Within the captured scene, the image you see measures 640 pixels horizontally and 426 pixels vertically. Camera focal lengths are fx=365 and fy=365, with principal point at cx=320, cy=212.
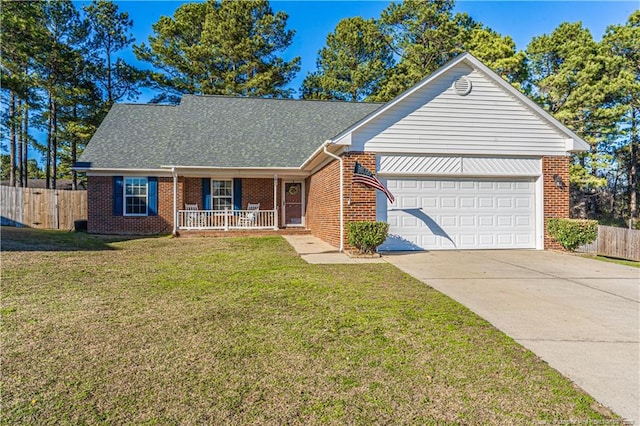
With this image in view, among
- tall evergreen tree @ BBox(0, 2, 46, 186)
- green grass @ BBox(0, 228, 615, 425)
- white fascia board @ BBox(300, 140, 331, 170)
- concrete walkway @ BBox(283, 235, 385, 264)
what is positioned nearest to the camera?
green grass @ BBox(0, 228, 615, 425)

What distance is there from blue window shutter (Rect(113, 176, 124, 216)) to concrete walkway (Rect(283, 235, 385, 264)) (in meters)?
8.03

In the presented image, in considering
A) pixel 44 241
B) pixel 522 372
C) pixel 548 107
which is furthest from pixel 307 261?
pixel 548 107

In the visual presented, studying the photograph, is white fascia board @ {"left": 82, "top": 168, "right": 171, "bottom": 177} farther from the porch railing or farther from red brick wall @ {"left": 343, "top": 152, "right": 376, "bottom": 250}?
red brick wall @ {"left": 343, "top": 152, "right": 376, "bottom": 250}

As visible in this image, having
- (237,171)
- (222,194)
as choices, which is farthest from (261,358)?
(222,194)

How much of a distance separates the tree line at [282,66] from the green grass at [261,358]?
22167mm

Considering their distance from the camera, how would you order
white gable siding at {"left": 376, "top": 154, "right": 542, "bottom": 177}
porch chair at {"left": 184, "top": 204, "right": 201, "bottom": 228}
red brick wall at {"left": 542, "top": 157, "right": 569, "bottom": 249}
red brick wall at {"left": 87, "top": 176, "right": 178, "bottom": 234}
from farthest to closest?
red brick wall at {"left": 87, "top": 176, "right": 178, "bottom": 234} → porch chair at {"left": 184, "top": 204, "right": 201, "bottom": 228} → red brick wall at {"left": 542, "top": 157, "right": 569, "bottom": 249} → white gable siding at {"left": 376, "top": 154, "right": 542, "bottom": 177}

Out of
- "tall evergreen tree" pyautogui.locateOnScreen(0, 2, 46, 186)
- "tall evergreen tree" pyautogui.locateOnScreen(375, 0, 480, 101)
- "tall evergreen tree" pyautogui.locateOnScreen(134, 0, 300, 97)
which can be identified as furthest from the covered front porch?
"tall evergreen tree" pyautogui.locateOnScreen(375, 0, 480, 101)

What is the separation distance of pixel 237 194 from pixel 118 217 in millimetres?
5026

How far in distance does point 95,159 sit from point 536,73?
26.9 meters

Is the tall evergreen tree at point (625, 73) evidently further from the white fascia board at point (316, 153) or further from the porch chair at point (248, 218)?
the porch chair at point (248, 218)

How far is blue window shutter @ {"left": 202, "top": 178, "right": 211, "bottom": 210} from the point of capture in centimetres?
1570

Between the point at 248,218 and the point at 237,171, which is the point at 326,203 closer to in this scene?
the point at 248,218

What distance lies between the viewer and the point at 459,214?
1066cm

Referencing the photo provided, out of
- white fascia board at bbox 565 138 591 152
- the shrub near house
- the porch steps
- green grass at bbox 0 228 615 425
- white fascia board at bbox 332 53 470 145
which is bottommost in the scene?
green grass at bbox 0 228 615 425
